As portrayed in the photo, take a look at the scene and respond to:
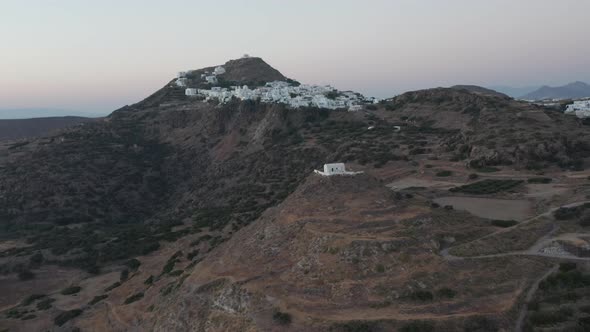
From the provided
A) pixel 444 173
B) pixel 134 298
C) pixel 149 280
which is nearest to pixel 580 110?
pixel 444 173

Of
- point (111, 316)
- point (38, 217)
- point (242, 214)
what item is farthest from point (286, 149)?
point (111, 316)

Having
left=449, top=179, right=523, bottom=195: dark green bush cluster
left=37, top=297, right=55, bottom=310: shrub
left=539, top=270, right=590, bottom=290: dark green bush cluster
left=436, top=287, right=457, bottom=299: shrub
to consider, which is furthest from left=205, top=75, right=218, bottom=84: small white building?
left=539, top=270, right=590, bottom=290: dark green bush cluster

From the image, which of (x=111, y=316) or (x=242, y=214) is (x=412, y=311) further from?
(x=242, y=214)

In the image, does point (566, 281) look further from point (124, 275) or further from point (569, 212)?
point (124, 275)

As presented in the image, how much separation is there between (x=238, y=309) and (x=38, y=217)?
53.6m

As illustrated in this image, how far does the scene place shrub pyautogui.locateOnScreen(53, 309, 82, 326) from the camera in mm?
31609

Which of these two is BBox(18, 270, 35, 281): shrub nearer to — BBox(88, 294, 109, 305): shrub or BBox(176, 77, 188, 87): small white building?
BBox(88, 294, 109, 305): shrub

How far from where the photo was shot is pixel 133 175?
256 ft

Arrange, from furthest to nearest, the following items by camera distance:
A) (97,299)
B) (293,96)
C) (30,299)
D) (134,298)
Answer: (293,96), (30,299), (97,299), (134,298)

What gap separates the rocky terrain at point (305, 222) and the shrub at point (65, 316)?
0.16 meters

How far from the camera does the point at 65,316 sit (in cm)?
3206

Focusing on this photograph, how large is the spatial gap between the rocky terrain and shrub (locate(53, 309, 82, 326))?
16 centimetres

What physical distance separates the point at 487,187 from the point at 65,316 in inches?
1435

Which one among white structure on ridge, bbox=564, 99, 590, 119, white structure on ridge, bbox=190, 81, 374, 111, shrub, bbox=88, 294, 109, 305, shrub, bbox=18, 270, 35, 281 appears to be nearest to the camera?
shrub, bbox=88, 294, 109, 305
